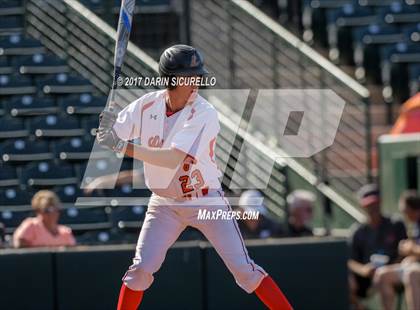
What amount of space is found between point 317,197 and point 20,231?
10.3ft

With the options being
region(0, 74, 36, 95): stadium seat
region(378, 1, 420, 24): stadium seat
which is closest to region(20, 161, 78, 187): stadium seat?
region(0, 74, 36, 95): stadium seat

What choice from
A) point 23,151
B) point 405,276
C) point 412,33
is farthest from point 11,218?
point 412,33

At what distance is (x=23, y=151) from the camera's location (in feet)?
34.1

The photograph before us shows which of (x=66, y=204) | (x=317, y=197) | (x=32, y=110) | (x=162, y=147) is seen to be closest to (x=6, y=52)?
(x=32, y=110)

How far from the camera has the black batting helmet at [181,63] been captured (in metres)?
6.03

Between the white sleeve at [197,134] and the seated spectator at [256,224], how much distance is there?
10.2 ft

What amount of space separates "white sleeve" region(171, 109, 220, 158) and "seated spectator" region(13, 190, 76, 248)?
3077 millimetres

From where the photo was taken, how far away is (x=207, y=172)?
6242mm

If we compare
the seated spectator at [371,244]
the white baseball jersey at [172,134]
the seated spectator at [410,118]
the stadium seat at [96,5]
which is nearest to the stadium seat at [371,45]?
the seated spectator at [410,118]

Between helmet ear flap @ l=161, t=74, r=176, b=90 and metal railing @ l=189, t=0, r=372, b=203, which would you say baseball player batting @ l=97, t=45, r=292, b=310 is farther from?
metal railing @ l=189, t=0, r=372, b=203

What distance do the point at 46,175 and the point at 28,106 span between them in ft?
2.69

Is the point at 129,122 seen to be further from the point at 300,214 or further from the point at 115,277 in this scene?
the point at 300,214

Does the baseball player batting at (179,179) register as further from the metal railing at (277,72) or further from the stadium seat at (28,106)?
the stadium seat at (28,106)

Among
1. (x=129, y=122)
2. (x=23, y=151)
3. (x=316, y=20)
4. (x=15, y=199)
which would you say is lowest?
(x=15, y=199)
